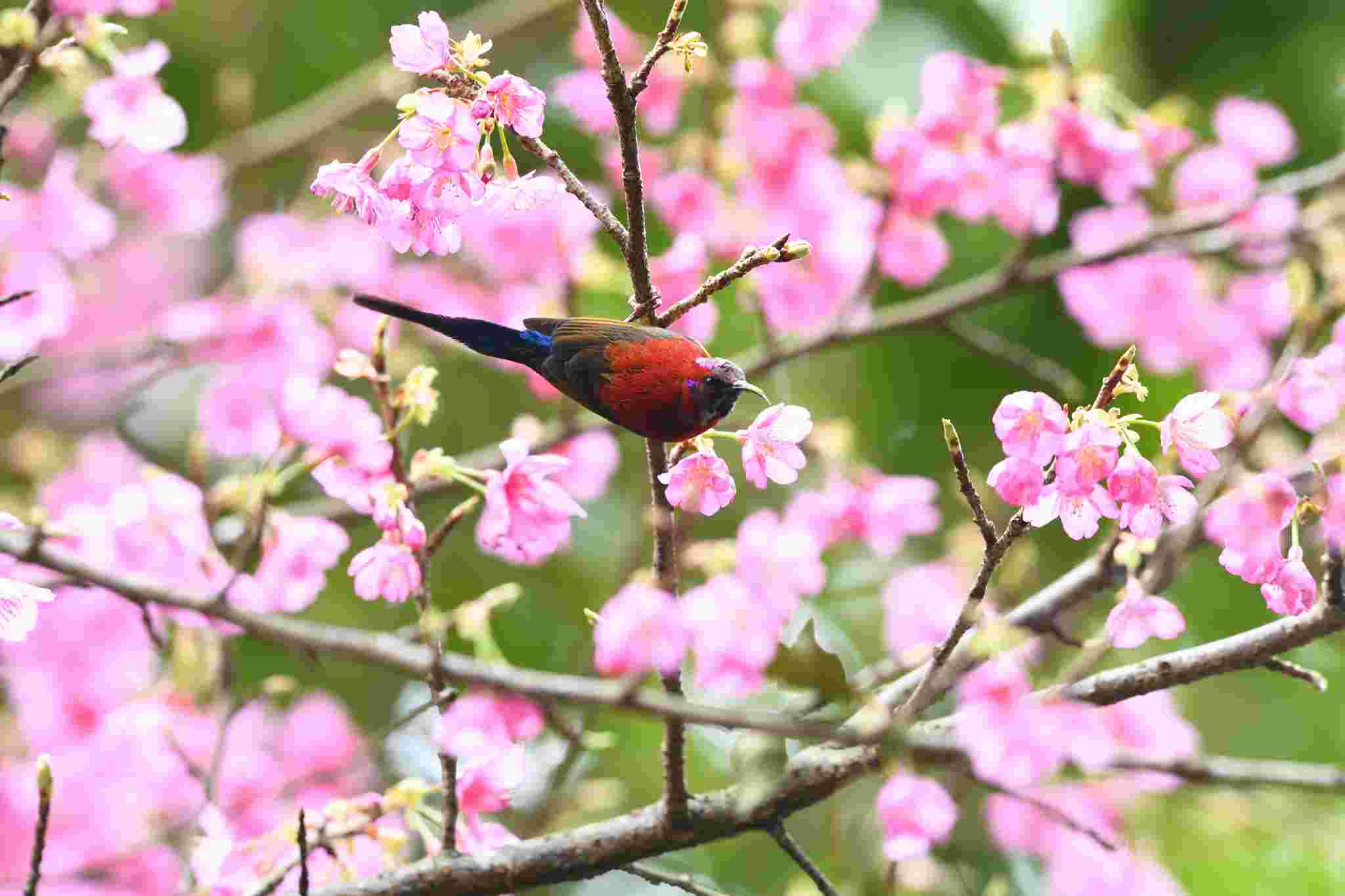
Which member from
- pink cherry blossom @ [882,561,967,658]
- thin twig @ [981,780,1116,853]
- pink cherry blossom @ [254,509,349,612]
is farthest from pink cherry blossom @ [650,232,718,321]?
thin twig @ [981,780,1116,853]

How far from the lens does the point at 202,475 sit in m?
2.15

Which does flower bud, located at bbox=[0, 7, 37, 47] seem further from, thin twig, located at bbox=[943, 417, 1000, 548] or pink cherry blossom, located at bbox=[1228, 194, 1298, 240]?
pink cherry blossom, located at bbox=[1228, 194, 1298, 240]

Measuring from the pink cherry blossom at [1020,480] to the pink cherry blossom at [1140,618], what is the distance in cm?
18

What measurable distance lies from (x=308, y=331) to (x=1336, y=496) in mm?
2506

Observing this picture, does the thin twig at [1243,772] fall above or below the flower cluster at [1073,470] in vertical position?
below

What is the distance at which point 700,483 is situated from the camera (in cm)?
135

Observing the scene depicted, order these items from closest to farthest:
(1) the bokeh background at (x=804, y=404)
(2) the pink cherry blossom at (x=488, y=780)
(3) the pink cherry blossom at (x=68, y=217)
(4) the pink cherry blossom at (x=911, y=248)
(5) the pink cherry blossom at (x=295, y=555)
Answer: (2) the pink cherry blossom at (x=488, y=780), (5) the pink cherry blossom at (x=295, y=555), (3) the pink cherry blossom at (x=68, y=217), (4) the pink cherry blossom at (x=911, y=248), (1) the bokeh background at (x=804, y=404)

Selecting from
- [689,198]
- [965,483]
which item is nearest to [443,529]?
[965,483]

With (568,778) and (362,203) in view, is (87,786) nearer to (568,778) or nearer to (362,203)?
(568,778)

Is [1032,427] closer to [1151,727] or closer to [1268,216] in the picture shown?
[1151,727]

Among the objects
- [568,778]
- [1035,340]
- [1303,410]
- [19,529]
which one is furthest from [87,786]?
[1035,340]

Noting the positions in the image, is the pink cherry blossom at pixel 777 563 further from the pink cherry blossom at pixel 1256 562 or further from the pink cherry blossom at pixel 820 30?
the pink cherry blossom at pixel 820 30

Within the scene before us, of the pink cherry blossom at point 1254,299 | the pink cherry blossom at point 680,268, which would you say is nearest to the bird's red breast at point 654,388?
the pink cherry blossom at point 680,268

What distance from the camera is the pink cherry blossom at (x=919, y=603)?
3.18 meters
